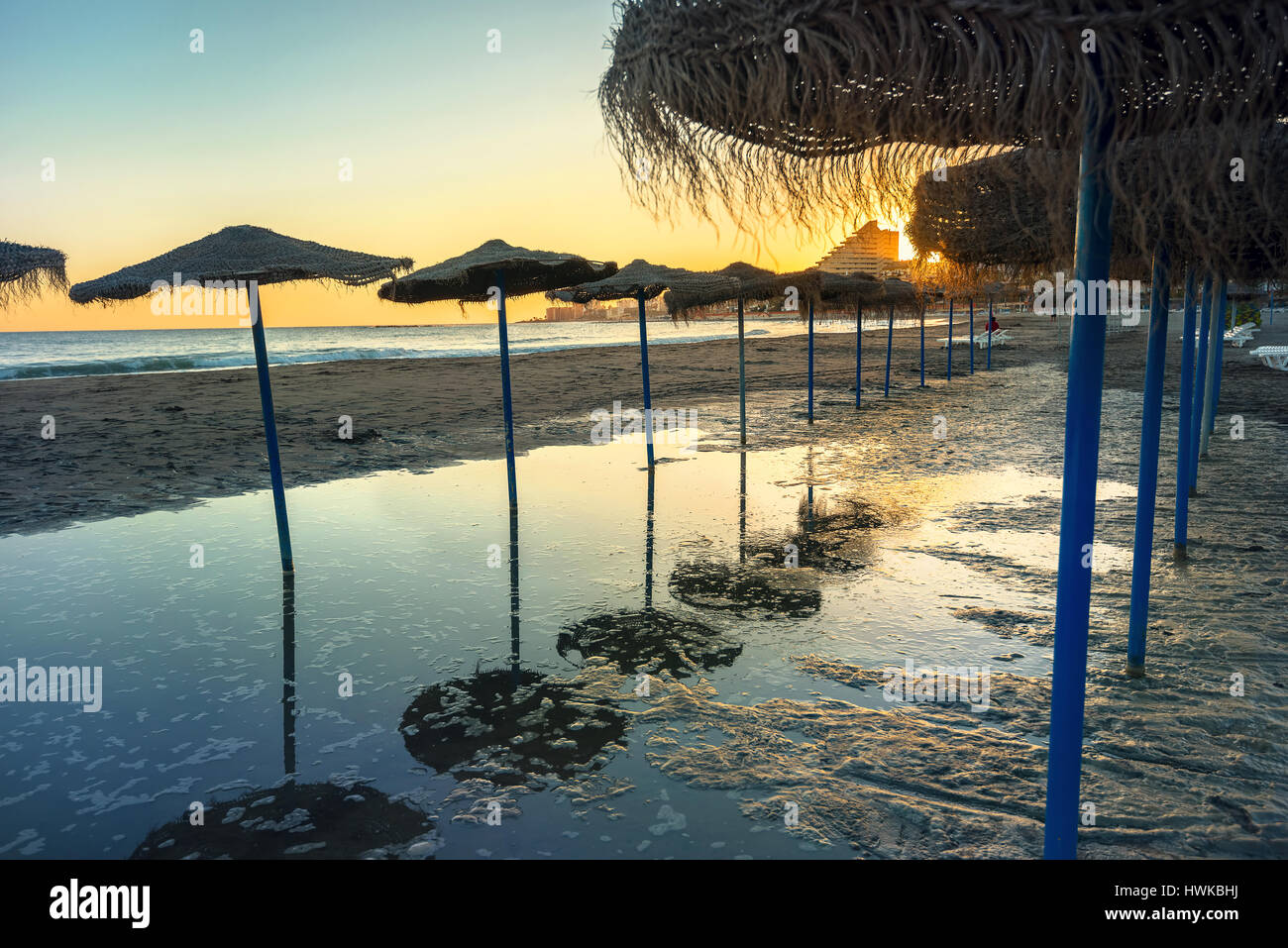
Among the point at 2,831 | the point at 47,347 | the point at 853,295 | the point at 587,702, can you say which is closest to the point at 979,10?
the point at 587,702

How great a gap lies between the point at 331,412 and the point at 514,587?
44.7 feet

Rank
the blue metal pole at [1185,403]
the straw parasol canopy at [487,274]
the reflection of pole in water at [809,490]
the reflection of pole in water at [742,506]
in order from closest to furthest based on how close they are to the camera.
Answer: the blue metal pole at [1185,403], the reflection of pole in water at [742,506], the straw parasol canopy at [487,274], the reflection of pole in water at [809,490]

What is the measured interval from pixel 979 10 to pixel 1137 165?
0.52 metres

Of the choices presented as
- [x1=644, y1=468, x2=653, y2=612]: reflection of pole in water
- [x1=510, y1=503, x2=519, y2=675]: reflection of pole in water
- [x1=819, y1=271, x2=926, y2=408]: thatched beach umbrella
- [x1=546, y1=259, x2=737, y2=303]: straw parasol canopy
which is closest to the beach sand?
[x1=510, y1=503, x2=519, y2=675]: reflection of pole in water

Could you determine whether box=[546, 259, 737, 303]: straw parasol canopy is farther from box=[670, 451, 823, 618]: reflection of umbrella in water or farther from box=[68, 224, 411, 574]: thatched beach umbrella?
box=[670, 451, 823, 618]: reflection of umbrella in water

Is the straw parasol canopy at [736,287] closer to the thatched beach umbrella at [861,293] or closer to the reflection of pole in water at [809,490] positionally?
the thatched beach umbrella at [861,293]

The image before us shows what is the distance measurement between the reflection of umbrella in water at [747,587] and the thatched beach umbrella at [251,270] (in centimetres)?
376

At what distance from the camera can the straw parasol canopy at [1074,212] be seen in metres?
1.52

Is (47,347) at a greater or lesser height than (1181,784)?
greater

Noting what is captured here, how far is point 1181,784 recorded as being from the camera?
3488mm

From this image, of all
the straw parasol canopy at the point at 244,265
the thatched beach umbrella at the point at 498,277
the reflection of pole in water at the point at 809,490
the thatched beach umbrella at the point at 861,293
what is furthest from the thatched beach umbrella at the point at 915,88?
the thatched beach umbrella at the point at 861,293

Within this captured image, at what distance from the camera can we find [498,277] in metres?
8.85

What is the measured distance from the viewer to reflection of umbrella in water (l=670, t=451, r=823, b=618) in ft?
19.8
